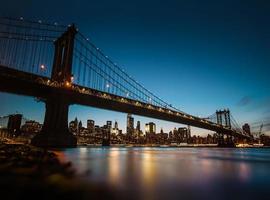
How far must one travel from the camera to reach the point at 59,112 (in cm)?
3744

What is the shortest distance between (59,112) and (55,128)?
2.75 metres

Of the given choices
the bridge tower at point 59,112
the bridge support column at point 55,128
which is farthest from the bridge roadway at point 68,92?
the bridge support column at point 55,128

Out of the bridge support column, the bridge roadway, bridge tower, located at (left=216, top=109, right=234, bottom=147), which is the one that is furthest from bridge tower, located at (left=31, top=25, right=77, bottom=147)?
bridge tower, located at (left=216, top=109, right=234, bottom=147)

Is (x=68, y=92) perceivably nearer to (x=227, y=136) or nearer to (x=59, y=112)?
(x=59, y=112)

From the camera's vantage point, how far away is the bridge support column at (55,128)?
3488 cm

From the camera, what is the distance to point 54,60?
47469 mm

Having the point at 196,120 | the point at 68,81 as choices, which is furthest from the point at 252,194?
the point at 196,120

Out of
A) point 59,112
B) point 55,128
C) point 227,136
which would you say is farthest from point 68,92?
point 227,136

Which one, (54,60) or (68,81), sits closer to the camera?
(68,81)

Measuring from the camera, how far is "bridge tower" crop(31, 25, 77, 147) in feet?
116

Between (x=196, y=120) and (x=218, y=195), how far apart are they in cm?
6612

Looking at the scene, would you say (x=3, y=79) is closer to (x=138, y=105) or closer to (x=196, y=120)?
(x=138, y=105)

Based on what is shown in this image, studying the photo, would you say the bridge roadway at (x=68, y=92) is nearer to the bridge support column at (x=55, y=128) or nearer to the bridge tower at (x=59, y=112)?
the bridge tower at (x=59, y=112)

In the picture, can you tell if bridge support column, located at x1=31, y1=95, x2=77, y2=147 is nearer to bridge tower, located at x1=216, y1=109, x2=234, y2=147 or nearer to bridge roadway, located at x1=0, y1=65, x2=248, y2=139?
bridge roadway, located at x1=0, y1=65, x2=248, y2=139
